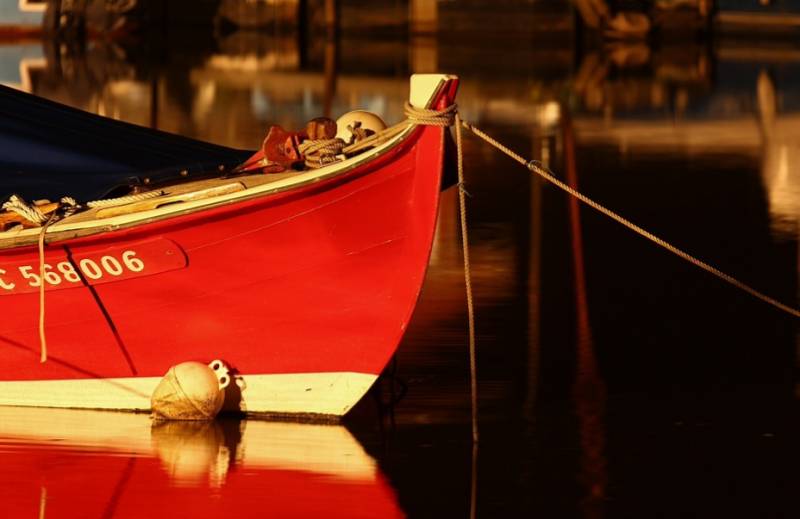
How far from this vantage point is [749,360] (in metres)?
12.6

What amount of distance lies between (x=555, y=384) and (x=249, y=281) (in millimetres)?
2102

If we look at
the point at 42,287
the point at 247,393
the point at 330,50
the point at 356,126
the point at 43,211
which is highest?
the point at 356,126

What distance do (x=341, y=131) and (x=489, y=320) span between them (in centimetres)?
258

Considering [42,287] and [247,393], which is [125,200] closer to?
[42,287]

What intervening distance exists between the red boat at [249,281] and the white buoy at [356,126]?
0.56 m

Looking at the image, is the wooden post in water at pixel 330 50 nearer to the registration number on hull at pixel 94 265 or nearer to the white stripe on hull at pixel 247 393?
the white stripe on hull at pixel 247 393

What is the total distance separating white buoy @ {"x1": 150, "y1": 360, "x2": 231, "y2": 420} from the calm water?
87 mm

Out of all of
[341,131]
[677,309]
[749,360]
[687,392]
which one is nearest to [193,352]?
[341,131]

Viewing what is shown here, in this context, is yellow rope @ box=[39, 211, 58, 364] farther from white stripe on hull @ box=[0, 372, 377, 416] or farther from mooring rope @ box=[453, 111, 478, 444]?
mooring rope @ box=[453, 111, 478, 444]

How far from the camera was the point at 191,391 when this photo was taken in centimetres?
1050

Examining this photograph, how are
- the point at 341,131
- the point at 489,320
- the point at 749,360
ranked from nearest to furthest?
the point at 341,131
the point at 749,360
the point at 489,320

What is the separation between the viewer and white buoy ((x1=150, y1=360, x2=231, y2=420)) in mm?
10500

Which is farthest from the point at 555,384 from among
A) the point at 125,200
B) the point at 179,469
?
the point at 179,469

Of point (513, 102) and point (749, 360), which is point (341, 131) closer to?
point (749, 360)
